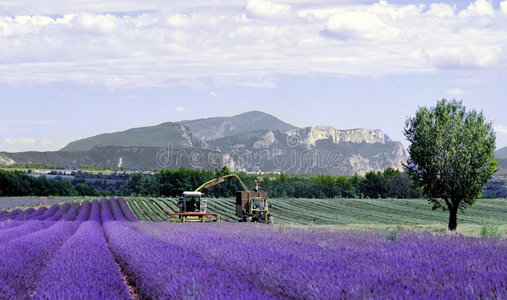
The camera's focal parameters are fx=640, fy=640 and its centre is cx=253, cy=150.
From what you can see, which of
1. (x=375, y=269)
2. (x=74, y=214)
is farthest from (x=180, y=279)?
(x=74, y=214)

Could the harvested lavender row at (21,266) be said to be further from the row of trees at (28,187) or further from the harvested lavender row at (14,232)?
the row of trees at (28,187)

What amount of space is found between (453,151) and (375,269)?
85.3ft

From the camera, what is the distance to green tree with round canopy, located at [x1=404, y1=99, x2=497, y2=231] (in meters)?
32.8

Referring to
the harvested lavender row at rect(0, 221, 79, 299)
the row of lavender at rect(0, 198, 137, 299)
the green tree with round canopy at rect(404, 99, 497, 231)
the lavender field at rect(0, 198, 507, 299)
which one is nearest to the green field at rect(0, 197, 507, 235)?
the green tree with round canopy at rect(404, 99, 497, 231)

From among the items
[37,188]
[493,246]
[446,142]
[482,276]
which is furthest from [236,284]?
[37,188]

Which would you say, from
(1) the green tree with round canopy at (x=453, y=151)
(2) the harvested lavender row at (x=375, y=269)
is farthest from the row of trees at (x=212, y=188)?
(2) the harvested lavender row at (x=375, y=269)

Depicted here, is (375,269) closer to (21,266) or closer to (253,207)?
(21,266)

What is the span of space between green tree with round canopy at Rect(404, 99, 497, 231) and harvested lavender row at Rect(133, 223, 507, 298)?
21186mm

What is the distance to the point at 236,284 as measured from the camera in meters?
7.25

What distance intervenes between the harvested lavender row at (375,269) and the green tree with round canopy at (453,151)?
21.2m

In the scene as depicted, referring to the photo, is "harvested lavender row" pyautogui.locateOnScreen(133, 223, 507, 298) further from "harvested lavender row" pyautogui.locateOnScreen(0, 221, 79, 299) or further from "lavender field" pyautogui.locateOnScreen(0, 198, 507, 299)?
"harvested lavender row" pyautogui.locateOnScreen(0, 221, 79, 299)

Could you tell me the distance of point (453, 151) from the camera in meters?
32.6

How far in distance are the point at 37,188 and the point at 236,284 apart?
322ft

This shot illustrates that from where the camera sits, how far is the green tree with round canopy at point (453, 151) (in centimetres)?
3281
